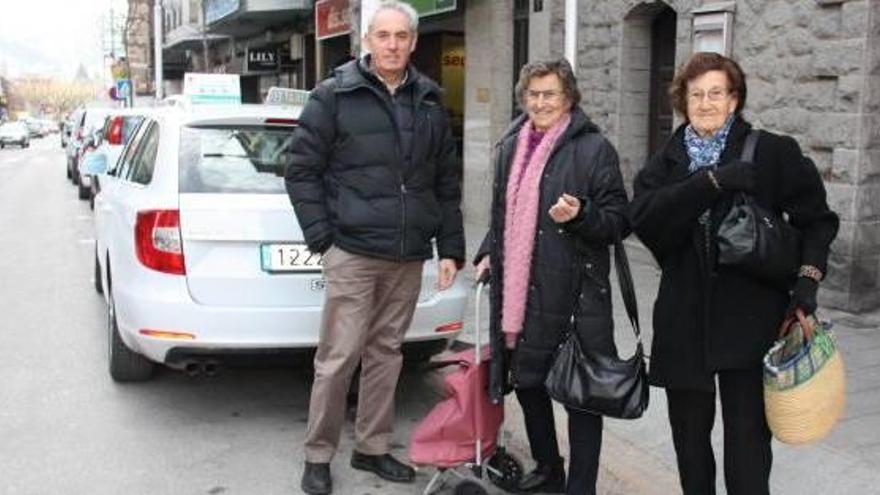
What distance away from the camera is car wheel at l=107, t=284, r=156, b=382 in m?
5.91

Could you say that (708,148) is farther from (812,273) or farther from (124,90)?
(124,90)

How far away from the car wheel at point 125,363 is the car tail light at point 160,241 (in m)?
0.96

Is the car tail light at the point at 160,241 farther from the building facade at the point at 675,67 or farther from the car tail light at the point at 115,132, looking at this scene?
the car tail light at the point at 115,132

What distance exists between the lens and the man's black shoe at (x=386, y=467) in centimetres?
446

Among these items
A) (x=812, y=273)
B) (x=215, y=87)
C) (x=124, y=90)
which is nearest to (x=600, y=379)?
(x=812, y=273)

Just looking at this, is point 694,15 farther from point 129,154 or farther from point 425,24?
point 425,24

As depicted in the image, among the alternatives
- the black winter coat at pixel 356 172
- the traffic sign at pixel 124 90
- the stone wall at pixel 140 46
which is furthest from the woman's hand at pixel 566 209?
the stone wall at pixel 140 46

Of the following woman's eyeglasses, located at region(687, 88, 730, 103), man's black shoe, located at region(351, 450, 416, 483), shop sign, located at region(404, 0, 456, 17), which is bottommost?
man's black shoe, located at region(351, 450, 416, 483)

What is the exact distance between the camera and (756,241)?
120 inches

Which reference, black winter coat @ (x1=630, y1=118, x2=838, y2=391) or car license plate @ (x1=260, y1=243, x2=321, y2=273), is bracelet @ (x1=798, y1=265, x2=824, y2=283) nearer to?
black winter coat @ (x1=630, y1=118, x2=838, y2=391)

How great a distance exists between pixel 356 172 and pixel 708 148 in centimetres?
153

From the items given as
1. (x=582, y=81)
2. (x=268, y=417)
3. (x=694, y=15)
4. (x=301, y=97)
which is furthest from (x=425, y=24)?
(x=268, y=417)

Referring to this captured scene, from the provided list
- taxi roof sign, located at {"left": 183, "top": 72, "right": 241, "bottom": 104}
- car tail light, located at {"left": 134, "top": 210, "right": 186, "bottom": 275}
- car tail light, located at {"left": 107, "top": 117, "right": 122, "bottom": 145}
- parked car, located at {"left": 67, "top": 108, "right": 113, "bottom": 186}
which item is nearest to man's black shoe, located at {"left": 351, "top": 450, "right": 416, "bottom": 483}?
car tail light, located at {"left": 134, "top": 210, "right": 186, "bottom": 275}

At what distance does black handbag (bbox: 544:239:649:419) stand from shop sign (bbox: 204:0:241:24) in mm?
19493
